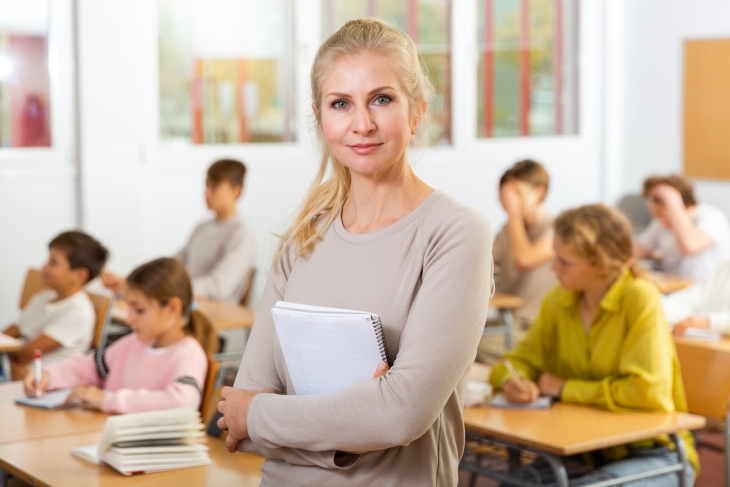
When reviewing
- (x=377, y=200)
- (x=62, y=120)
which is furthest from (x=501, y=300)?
(x=377, y=200)

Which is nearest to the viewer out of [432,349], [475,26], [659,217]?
[432,349]

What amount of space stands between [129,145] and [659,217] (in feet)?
10.3

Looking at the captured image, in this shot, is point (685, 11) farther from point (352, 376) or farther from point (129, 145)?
point (352, 376)

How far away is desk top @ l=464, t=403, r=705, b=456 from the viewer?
2.38 metres

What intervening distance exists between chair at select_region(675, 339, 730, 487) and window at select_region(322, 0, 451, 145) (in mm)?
3846

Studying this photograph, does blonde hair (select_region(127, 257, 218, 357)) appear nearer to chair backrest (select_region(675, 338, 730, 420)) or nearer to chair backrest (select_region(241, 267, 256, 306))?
chair backrest (select_region(675, 338, 730, 420))

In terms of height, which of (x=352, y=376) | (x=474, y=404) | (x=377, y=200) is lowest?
(x=474, y=404)

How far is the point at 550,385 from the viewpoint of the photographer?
281cm

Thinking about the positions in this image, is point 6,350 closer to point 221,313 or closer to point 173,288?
point 221,313

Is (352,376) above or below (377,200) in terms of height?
below

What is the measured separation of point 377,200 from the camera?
1.50 m

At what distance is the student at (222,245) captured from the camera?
4812mm

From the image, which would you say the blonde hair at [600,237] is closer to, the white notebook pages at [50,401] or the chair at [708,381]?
the chair at [708,381]

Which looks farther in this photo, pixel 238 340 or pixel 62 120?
pixel 238 340
